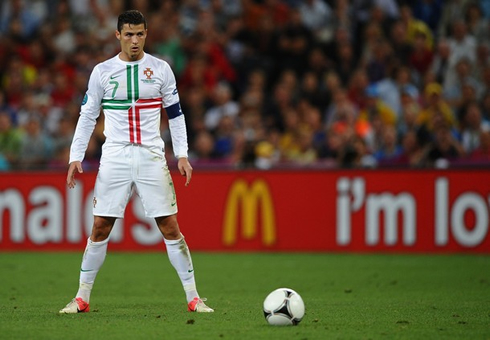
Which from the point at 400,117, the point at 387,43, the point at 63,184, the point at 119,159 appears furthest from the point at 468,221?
the point at 119,159

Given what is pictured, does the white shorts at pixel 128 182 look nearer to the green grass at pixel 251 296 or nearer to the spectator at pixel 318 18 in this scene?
the green grass at pixel 251 296

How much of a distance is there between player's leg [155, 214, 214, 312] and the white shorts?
5.1 inches

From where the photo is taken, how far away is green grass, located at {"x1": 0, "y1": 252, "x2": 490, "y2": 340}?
25.4 ft

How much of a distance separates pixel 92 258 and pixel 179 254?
0.77 metres

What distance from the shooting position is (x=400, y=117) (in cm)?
1814

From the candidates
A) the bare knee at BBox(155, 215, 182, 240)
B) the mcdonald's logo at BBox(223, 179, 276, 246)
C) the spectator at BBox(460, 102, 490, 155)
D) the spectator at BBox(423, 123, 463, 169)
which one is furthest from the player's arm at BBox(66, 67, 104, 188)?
the spectator at BBox(460, 102, 490, 155)

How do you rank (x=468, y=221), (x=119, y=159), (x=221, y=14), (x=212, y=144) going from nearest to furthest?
(x=119, y=159), (x=468, y=221), (x=212, y=144), (x=221, y=14)

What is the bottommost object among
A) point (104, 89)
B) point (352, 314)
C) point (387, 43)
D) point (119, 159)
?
point (352, 314)

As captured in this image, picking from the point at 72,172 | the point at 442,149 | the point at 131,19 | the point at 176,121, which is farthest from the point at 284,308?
the point at 442,149

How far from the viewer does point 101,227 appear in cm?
885

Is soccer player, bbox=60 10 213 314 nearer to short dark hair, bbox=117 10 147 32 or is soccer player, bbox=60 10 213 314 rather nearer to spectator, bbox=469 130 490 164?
short dark hair, bbox=117 10 147 32

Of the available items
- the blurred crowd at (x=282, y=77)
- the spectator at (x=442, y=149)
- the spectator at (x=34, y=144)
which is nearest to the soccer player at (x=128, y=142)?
the blurred crowd at (x=282, y=77)

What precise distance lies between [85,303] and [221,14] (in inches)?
517

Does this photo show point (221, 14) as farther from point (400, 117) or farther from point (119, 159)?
point (119, 159)
